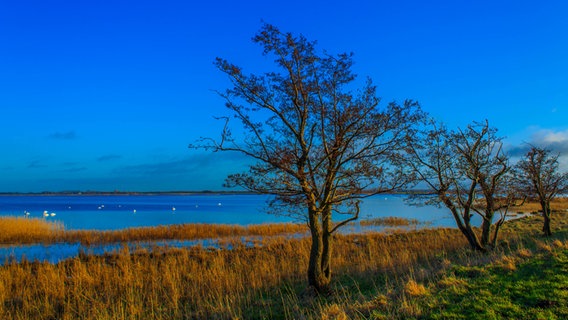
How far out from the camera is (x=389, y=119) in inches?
331

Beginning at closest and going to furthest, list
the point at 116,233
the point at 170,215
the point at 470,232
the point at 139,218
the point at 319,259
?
the point at 319,259 → the point at 470,232 → the point at 116,233 → the point at 139,218 → the point at 170,215

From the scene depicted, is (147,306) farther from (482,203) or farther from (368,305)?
A: (482,203)

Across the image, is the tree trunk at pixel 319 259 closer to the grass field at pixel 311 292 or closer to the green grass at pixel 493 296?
the grass field at pixel 311 292

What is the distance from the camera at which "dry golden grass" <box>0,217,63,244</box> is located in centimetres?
2598

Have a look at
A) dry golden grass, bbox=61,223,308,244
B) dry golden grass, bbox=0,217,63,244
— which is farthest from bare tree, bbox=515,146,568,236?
dry golden grass, bbox=0,217,63,244

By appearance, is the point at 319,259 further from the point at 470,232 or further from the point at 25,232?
the point at 25,232

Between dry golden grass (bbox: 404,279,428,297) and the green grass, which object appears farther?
dry golden grass (bbox: 404,279,428,297)

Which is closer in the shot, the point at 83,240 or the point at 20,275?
the point at 20,275

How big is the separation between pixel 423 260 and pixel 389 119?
26.8ft

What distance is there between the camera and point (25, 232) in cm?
2694

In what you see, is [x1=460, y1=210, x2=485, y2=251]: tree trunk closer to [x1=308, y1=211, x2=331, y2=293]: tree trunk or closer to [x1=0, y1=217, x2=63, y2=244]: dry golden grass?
[x1=308, y1=211, x2=331, y2=293]: tree trunk

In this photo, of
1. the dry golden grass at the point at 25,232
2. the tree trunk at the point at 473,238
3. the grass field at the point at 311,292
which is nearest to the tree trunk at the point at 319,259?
the grass field at the point at 311,292

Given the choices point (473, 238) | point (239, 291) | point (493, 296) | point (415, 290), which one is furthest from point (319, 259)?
point (473, 238)

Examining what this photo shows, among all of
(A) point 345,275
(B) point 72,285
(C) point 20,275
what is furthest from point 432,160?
(C) point 20,275
